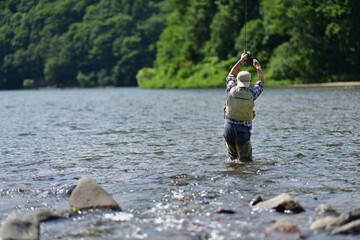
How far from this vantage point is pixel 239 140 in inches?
581

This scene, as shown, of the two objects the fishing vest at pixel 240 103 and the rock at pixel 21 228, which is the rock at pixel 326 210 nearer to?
the rock at pixel 21 228

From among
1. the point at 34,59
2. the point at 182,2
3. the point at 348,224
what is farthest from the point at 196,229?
the point at 34,59

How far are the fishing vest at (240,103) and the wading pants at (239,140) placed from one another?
28cm

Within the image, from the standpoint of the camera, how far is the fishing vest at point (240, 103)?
14.4 metres

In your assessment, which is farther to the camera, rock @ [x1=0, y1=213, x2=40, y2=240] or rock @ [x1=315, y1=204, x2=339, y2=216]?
rock @ [x1=315, y1=204, x2=339, y2=216]

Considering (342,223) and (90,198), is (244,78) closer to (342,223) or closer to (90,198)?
(90,198)

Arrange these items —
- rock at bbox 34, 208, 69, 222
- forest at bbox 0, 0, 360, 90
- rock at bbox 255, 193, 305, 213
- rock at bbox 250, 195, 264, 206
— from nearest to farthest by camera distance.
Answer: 1. rock at bbox 34, 208, 69, 222
2. rock at bbox 255, 193, 305, 213
3. rock at bbox 250, 195, 264, 206
4. forest at bbox 0, 0, 360, 90

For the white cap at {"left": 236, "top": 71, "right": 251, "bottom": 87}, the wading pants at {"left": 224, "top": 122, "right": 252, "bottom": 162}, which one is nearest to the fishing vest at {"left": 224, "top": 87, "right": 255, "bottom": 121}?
the white cap at {"left": 236, "top": 71, "right": 251, "bottom": 87}

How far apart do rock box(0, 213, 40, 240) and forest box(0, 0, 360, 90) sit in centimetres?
1207

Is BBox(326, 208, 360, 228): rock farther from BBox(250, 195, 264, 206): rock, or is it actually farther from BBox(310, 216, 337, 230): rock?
BBox(250, 195, 264, 206): rock

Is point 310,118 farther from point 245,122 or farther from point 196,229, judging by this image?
point 196,229

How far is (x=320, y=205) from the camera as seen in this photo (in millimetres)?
9719

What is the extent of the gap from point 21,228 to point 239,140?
7674 mm

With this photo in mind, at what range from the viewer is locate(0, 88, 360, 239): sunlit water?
904 cm
